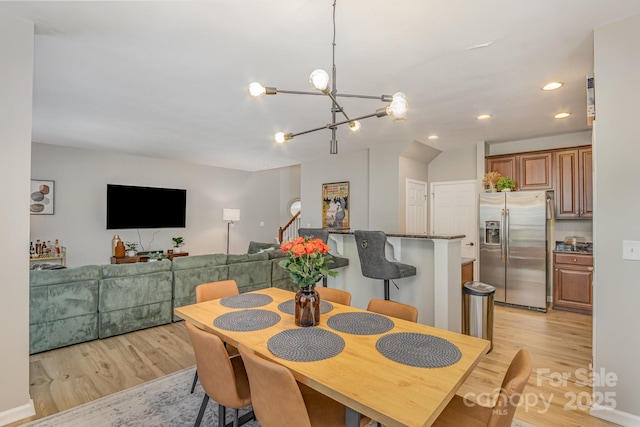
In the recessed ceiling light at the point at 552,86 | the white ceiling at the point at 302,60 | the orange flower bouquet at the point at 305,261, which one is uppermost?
the white ceiling at the point at 302,60

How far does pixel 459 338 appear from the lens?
5.26 feet

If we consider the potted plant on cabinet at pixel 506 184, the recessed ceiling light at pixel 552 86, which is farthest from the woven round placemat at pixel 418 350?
the potted plant on cabinet at pixel 506 184

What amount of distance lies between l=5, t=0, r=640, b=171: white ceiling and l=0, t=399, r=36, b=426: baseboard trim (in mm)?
2455

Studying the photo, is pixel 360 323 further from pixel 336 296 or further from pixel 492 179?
pixel 492 179

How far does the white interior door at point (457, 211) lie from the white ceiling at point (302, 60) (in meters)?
1.35

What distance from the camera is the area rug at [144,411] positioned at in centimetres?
203

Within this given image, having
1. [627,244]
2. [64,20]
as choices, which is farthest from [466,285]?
[64,20]

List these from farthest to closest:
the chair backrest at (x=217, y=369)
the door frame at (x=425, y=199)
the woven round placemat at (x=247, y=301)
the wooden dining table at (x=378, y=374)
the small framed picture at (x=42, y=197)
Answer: the door frame at (x=425, y=199) → the small framed picture at (x=42, y=197) → the woven round placemat at (x=247, y=301) → the chair backrest at (x=217, y=369) → the wooden dining table at (x=378, y=374)

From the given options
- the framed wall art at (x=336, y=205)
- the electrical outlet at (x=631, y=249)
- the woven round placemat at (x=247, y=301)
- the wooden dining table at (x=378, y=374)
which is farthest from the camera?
the framed wall art at (x=336, y=205)

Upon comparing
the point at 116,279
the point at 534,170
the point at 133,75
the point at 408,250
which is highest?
the point at 133,75

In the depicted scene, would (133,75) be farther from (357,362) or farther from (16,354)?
(357,362)

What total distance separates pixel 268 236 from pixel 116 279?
552cm

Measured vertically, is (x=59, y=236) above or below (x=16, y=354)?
above

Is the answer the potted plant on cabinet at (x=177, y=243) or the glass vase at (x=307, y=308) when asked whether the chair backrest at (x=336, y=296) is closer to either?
the glass vase at (x=307, y=308)
